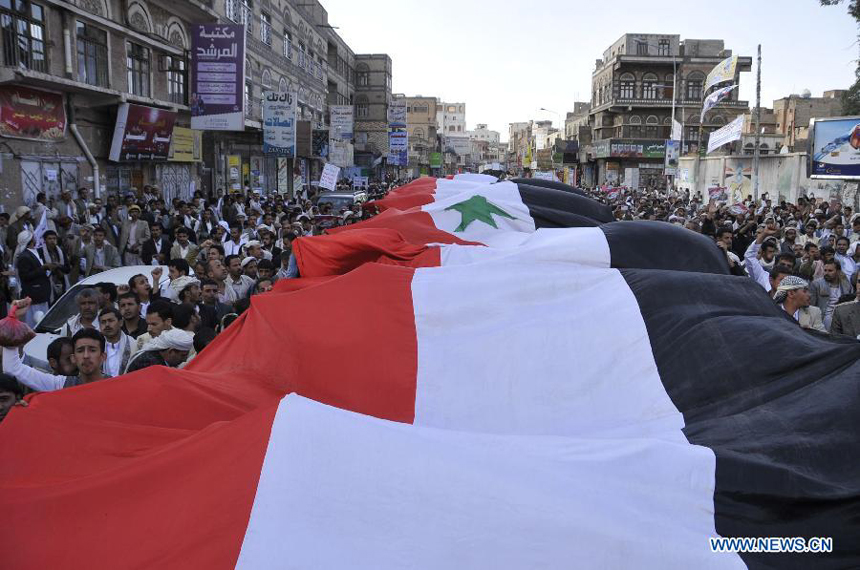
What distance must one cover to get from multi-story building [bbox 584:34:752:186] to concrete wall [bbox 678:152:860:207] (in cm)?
2539

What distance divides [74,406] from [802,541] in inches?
119

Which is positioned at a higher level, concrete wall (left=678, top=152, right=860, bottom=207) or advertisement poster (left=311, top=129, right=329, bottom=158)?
advertisement poster (left=311, top=129, right=329, bottom=158)

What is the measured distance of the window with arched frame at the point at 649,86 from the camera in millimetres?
62838

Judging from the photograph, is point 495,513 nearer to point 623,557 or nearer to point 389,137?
point 623,557

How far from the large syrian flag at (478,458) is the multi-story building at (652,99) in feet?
195

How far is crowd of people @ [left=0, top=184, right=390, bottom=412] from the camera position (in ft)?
17.0

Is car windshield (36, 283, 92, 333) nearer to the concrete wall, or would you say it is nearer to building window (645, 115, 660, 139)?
the concrete wall

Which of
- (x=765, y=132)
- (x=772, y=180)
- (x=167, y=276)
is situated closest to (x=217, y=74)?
(x=167, y=276)

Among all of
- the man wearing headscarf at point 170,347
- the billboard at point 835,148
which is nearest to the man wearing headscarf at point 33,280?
the man wearing headscarf at point 170,347

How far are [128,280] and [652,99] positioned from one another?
60890 mm

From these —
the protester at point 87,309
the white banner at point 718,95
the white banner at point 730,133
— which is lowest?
the protester at point 87,309

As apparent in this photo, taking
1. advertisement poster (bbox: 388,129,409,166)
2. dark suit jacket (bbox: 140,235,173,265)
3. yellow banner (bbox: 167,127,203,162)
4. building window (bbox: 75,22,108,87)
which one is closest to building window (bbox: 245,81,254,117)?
yellow banner (bbox: 167,127,203,162)

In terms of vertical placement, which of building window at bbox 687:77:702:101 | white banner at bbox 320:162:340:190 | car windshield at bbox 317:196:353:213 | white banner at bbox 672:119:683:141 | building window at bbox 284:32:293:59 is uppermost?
building window at bbox 687:77:702:101

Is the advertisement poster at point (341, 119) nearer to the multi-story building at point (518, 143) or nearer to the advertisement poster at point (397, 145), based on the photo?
the advertisement poster at point (397, 145)
